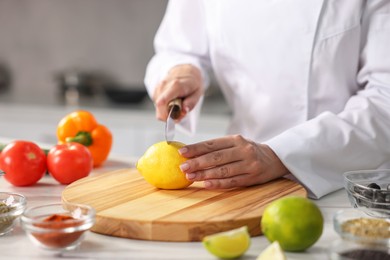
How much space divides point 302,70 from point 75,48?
84.8 inches

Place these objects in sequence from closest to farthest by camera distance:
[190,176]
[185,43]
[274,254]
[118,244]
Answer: [274,254] → [118,244] → [190,176] → [185,43]

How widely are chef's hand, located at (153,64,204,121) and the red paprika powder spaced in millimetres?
658

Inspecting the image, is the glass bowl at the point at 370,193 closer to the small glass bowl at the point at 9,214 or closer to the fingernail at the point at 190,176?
the fingernail at the point at 190,176

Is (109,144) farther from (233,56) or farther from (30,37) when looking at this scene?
(30,37)

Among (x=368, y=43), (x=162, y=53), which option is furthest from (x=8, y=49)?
(x=368, y=43)

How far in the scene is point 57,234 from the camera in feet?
3.49

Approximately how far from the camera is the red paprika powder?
3.48 ft

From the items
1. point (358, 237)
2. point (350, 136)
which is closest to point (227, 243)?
point (358, 237)

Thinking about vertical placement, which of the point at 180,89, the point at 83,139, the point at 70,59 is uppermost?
the point at 180,89

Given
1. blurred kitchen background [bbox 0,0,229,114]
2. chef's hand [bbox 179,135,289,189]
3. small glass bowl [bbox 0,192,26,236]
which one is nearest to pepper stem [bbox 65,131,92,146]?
chef's hand [bbox 179,135,289,189]

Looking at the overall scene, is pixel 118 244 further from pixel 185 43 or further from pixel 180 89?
pixel 185 43

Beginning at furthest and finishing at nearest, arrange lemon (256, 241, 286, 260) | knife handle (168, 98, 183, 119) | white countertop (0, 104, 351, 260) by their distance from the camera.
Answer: knife handle (168, 98, 183, 119) → white countertop (0, 104, 351, 260) → lemon (256, 241, 286, 260)

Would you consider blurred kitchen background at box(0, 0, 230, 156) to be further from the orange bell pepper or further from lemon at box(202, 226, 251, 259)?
lemon at box(202, 226, 251, 259)

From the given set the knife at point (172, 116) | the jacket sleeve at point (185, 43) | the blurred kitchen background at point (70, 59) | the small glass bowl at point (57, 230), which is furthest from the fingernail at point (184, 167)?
the blurred kitchen background at point (70, 59)
